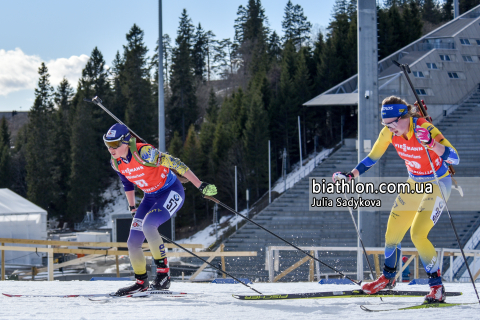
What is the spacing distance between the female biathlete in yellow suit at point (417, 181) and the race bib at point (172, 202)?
1864 mm

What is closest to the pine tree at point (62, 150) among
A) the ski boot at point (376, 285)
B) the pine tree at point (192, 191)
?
the pine tree at point (192, 191)

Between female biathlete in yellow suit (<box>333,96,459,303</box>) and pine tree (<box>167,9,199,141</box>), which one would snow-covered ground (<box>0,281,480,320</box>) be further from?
pine tree (<box>167,9,199,141</box>)

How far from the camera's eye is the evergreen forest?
4572 cm

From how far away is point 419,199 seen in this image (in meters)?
5.35

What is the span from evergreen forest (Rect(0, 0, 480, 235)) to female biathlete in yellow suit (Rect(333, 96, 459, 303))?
38004 mm

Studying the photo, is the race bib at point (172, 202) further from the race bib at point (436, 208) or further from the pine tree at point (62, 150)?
the pine tree at point (62, 150)

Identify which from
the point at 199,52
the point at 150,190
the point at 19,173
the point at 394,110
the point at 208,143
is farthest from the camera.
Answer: the point at 199,52

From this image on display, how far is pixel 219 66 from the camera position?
86.9 m

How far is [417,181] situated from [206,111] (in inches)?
2096

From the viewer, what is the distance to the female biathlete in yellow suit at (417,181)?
5016 mm

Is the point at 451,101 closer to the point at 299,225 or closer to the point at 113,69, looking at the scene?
the point at 299,225

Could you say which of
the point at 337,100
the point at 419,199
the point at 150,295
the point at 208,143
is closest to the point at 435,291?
the point at 419,199

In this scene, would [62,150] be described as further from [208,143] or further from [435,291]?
[435,291]

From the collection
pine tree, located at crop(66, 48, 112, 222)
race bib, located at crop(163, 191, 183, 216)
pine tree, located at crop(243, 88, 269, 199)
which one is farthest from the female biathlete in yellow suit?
pine tree, located at crop(66, 48, 112, 222)
